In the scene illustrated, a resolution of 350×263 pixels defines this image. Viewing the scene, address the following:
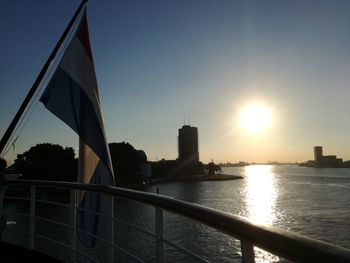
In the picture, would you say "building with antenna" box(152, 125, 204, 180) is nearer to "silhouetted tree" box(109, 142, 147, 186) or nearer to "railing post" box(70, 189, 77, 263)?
"silhouetted tree" box(109, 142, 147, 186)

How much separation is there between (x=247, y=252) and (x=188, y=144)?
621 ft

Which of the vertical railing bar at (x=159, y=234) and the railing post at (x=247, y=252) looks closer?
the railing post at (x=247, y=252)

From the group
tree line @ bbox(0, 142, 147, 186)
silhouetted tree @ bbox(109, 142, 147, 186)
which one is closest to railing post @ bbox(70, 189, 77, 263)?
tree line @ bbox(0, 142, 147, 186)

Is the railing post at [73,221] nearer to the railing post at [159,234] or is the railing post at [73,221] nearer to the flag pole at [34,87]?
the flag pole at [34,87]

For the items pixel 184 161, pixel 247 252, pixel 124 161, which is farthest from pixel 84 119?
pixel 184 161

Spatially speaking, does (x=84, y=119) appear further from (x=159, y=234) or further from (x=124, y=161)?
(x=124, y=161)

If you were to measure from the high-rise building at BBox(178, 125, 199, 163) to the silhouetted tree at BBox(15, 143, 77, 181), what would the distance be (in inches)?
4469

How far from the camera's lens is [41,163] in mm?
74938

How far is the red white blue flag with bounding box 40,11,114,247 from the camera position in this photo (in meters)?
4.50

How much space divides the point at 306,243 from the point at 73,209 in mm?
3445

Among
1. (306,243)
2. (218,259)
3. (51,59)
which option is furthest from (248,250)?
(218,259)

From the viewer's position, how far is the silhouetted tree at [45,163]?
74812 millimetres

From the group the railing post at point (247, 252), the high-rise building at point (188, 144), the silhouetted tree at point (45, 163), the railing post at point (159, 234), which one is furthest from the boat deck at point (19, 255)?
the high-rise building at point (188, 144)

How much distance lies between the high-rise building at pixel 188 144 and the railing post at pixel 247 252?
188192mm
